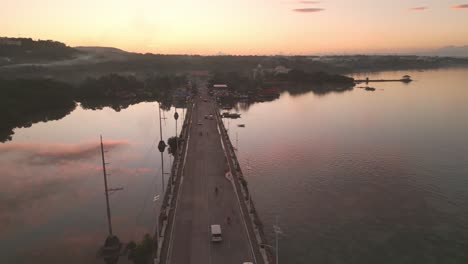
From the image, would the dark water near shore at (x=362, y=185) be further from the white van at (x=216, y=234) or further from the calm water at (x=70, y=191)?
the calm water at (x=70, y=191)

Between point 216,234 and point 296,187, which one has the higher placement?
point 216,234

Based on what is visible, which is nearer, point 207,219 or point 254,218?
point 254,218

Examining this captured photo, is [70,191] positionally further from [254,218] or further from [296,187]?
[296,187]

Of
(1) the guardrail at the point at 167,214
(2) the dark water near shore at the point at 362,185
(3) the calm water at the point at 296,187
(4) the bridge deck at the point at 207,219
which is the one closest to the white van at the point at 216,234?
(4) the bridge deck at the point at 207,219

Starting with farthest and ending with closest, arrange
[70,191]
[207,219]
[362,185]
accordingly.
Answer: [362,185] < [70,191] < [207,219]

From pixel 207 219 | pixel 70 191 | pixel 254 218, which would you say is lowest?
pixel 70 191

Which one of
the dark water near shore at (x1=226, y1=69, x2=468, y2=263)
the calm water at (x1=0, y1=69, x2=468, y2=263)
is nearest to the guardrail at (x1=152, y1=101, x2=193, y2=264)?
the calm water at (x1=0, y1=69, x2=468, y2=263)

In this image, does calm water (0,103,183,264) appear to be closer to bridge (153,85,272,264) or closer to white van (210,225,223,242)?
bridge (153,85,272,264)

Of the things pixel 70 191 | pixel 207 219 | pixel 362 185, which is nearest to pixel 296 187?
pixel 362 185
